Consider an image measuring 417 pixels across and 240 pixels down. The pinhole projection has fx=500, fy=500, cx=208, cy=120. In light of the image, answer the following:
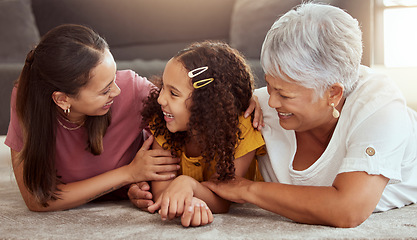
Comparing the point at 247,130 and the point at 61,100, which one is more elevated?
the point at 61,100

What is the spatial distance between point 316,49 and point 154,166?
0.67m

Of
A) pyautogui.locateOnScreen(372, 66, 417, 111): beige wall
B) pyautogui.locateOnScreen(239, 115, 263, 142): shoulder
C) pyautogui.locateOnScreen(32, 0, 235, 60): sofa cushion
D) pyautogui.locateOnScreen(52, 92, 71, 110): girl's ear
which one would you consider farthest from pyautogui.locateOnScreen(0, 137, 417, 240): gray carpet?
pyautogui.locateOnScreen(372, 66, 417, 111): beige wall

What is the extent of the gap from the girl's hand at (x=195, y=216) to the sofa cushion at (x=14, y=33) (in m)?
2.23

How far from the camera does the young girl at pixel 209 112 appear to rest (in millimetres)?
1590

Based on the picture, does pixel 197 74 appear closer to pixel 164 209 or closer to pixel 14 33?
pixel 164 209

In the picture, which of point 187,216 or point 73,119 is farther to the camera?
point 73,119

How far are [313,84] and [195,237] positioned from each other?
0.56 m

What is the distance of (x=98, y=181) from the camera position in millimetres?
1748

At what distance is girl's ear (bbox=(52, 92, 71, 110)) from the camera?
1.64 m

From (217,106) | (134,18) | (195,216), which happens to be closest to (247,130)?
(217,106)

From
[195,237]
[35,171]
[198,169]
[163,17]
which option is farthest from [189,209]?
[163,17]

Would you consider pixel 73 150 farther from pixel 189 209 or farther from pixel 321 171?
pixel 321 171

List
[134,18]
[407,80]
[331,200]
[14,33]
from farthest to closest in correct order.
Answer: [407,80] < [134,18] < [14,33] < [331,200]

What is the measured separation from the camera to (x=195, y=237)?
1.35 meters
